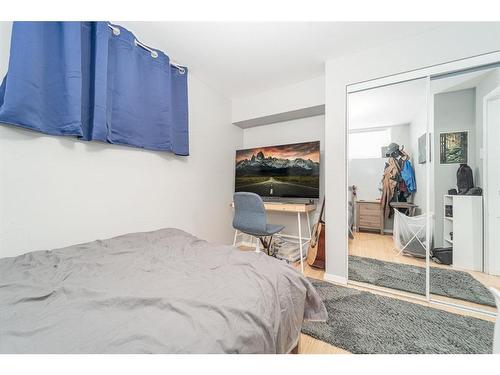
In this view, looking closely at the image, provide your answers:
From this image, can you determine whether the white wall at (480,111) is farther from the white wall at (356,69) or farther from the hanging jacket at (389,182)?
the hanging jacket at (389,182)

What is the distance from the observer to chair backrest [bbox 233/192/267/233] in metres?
2.13

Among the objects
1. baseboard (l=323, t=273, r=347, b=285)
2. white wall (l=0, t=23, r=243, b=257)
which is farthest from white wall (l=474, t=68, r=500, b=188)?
white wall (l=0, t=23, r=243, b=257)

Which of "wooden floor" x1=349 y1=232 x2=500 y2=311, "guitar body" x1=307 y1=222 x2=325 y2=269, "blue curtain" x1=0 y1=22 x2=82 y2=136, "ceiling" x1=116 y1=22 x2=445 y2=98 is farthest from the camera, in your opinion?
"guitar body" x1=307 y1=222 x2=325 y2=269

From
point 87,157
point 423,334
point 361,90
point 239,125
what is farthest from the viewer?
point 239,125

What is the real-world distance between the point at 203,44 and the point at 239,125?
144cm

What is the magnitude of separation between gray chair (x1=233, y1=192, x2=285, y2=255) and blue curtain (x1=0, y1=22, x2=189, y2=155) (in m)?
0.98

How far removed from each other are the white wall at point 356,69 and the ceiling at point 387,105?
0.13 meters

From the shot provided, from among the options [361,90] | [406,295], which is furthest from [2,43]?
[406,295]

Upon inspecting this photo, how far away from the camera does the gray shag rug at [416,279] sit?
1640 millimetres

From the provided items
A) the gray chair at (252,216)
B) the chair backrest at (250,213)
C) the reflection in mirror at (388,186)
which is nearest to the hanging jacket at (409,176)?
the reflection in mirror at (388,186)

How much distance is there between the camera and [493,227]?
168 cm

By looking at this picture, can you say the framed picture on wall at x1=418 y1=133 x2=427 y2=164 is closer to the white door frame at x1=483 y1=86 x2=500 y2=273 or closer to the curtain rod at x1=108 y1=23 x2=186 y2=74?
the white door frame at x1=483 y1=86 x2=500 y2=273
